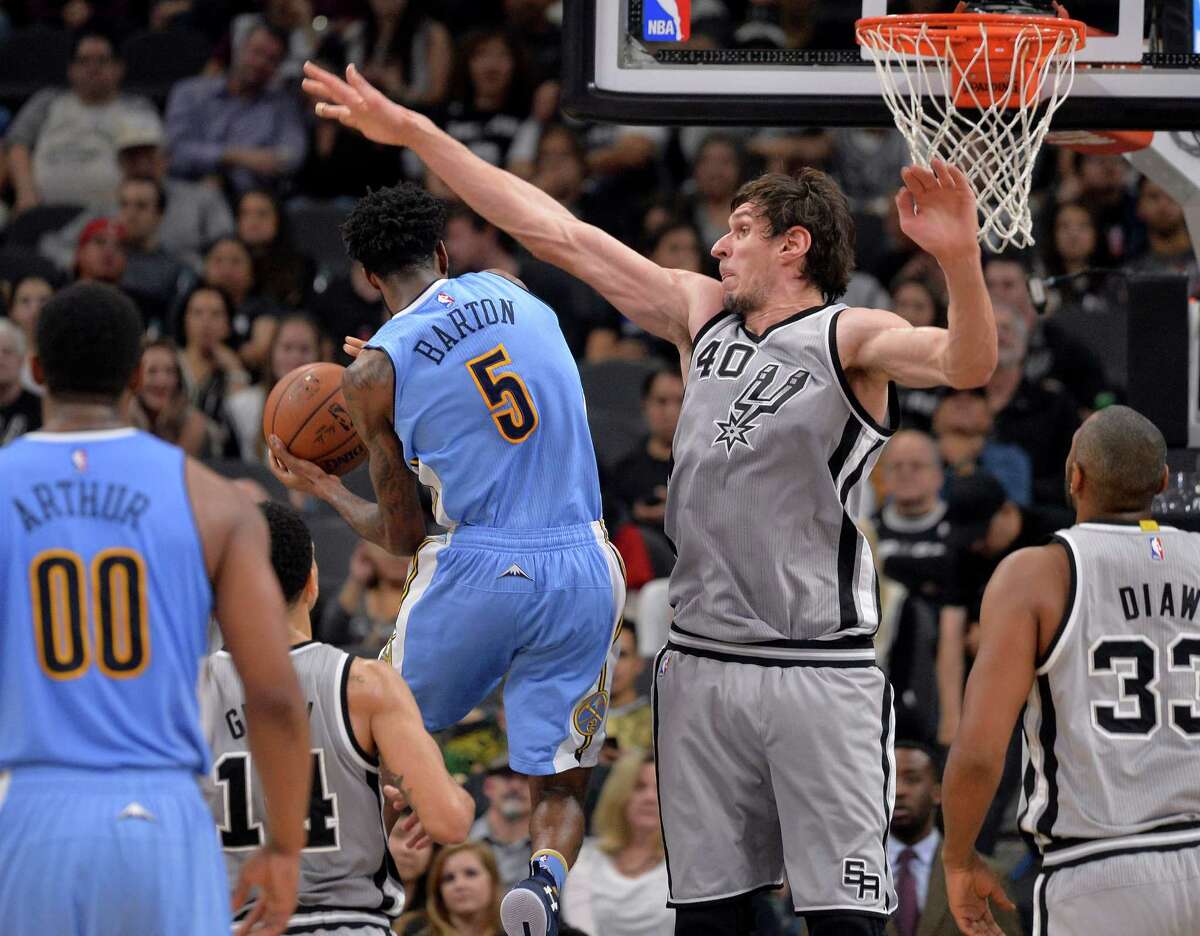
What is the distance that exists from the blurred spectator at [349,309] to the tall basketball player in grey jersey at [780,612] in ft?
18.6

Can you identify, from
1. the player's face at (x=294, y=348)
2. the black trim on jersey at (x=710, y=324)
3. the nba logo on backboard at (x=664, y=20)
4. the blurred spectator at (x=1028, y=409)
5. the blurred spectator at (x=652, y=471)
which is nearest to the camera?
the black trim on jersey at (x=710, y=324)

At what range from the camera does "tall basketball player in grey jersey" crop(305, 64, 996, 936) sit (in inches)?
206

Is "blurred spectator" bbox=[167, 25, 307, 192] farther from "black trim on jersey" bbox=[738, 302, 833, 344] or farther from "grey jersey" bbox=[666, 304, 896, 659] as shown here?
"grey jersey" bbox=[666, 304, 896, 659]

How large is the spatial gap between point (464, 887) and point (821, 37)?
Result: 6.71 m

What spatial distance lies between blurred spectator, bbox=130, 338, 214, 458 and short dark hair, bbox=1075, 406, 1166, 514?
20.2ft

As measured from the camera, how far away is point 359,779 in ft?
16.0

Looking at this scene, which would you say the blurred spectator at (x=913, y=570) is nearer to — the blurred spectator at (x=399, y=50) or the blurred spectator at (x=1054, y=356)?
the blurred spectator at (x=1054, y=356)

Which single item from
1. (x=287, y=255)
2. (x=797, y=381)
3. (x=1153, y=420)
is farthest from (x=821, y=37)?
(x=797, y=381)

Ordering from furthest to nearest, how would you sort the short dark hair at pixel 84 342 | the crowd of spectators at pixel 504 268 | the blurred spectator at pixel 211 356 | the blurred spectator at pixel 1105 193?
the blurred spectator at pixel 1105 193 → the blurred spectator at pixel 211 356 → the crowd of spectators at pixel 504 268 → the short dark hair at pixel 84 342

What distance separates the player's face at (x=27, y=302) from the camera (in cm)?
1116

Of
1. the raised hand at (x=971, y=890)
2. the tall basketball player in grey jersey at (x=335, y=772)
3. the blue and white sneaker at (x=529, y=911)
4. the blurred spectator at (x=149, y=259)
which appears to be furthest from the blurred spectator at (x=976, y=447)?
the tall basketball player in grey jersey at (x=335, y=772)

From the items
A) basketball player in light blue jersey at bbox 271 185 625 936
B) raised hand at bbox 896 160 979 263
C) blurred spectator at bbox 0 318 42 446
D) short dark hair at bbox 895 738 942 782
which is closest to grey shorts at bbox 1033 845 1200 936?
basketball player in light blue jersey at bbox 271 185 625 936

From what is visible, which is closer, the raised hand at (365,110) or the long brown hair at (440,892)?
the raised hand at (365,110)

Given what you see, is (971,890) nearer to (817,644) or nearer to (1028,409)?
(817,644)
